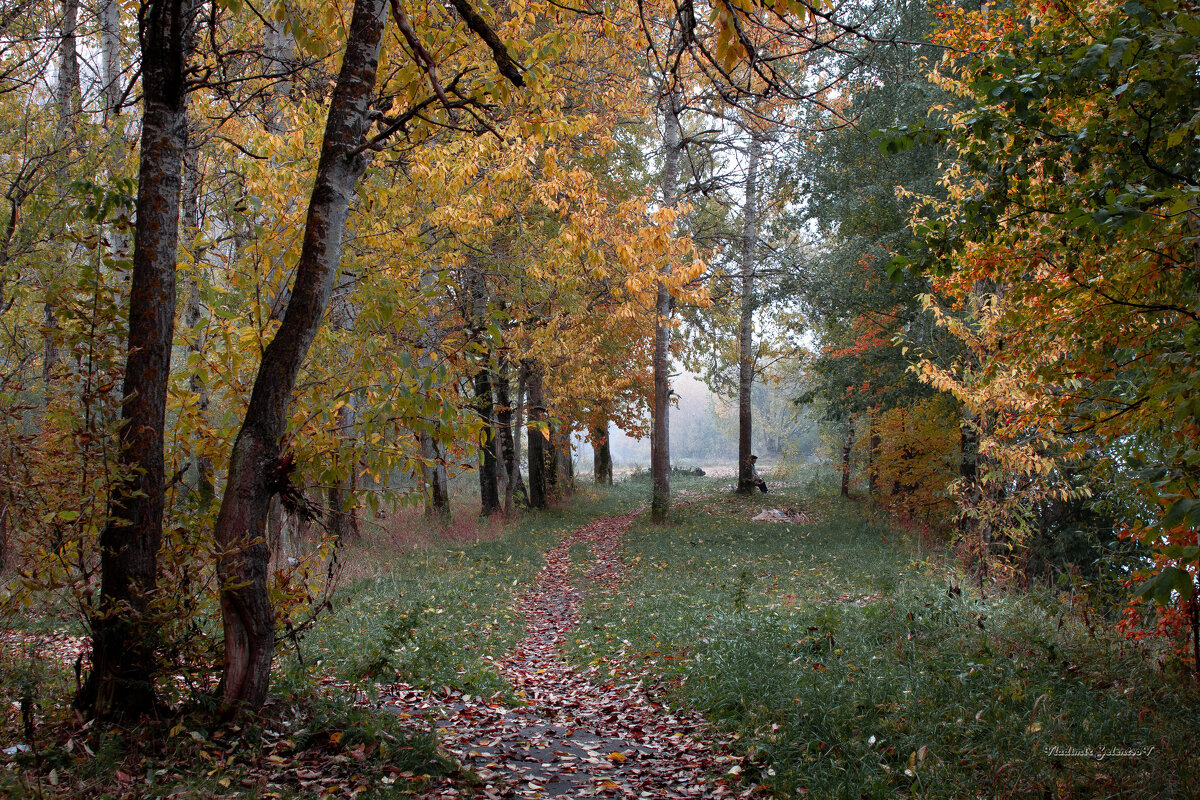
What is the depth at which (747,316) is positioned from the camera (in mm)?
21312

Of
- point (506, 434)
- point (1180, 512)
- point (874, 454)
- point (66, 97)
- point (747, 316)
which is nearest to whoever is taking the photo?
point (1180, 512)

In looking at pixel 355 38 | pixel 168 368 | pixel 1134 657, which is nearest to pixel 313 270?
pixel 168 368

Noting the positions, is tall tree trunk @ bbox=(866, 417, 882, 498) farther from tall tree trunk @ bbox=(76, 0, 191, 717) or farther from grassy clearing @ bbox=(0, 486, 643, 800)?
tall tree trunk @ bbox=(76, 0, 191, 717)

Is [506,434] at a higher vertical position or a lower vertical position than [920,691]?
higher

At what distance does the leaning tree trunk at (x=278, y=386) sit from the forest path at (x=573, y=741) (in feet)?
4.19

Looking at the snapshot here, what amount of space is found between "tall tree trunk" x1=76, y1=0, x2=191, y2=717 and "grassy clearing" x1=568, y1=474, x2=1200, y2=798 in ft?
11.8

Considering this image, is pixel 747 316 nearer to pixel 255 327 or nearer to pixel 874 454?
pixel 874 454

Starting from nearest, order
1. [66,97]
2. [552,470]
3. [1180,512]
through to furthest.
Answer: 1. [1180,512]
2. [66,97]
3. [552,470]

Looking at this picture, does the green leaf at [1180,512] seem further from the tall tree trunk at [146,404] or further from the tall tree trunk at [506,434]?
the tall tree trunk at [506,434]

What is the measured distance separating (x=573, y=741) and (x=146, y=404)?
11.8 ft

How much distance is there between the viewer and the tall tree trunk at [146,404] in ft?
11.4

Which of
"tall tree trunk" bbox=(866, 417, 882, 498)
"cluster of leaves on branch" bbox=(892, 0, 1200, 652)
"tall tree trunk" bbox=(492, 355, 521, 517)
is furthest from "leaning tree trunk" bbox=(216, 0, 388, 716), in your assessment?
"tall tree trunk" bbox=(866, 417, 882, 498)

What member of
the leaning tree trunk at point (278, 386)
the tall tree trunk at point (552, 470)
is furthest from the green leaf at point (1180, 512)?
the tall tree trunk at point (552, 470)

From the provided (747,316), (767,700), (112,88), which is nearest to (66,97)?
(112,88)
